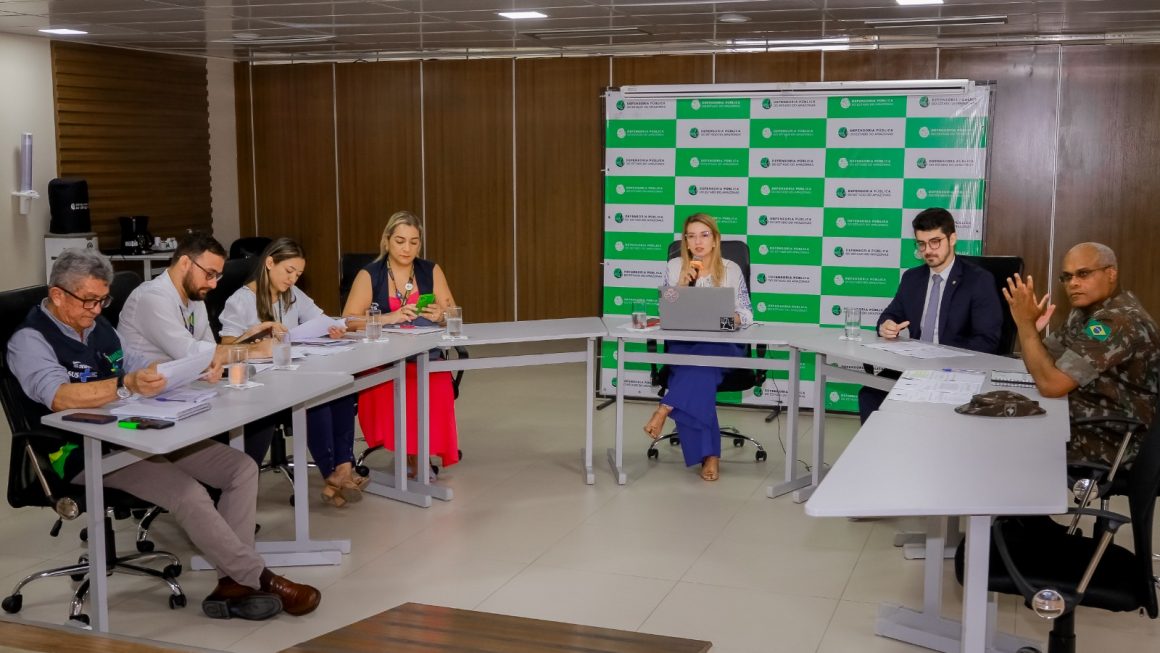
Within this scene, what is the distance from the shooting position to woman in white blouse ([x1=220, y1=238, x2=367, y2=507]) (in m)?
4.96

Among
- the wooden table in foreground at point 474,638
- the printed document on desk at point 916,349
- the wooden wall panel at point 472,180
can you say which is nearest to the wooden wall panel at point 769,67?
the wooden wall panel at point 472,180

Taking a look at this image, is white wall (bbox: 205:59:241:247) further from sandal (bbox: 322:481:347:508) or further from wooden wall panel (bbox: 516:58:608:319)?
sandal (bbox: 322:481:347:508)

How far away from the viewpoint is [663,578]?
4.30 m

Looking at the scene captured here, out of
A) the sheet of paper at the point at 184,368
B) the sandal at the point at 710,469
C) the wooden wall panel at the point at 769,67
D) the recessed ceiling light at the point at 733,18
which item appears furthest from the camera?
the wooden wall panel at the point at 769,67

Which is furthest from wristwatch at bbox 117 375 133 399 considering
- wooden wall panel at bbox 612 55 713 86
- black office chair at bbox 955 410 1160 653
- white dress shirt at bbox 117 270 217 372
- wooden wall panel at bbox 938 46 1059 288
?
wooden wall panel at bbox 938 46 1059 288

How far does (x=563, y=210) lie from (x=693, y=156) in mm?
2220

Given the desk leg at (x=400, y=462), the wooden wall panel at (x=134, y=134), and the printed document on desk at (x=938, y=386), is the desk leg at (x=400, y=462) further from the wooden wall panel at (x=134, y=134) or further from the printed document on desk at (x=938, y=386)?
the wooden wall panel at (x=134, y=134)

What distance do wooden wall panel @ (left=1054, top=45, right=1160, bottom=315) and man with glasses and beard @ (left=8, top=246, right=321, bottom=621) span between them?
6.33m

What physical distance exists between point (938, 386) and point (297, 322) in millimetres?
2918

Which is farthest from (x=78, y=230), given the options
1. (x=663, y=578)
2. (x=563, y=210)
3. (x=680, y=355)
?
(x=663, y=578)

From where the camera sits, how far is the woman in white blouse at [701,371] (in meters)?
5.71

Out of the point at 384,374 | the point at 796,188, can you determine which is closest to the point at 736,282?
the point at 796,188

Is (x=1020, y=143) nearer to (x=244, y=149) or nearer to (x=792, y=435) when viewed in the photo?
(x=792, y=435)

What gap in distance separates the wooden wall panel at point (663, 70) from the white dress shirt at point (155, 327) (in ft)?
17.8
